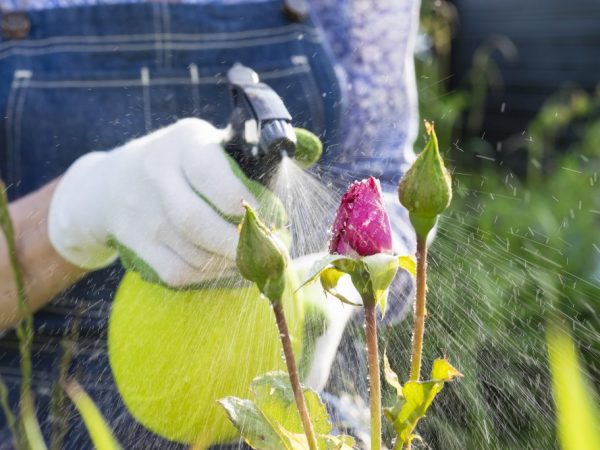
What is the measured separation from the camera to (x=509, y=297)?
4.94ft

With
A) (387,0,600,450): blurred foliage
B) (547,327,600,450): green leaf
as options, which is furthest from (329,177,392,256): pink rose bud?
(387,0,600,450): blurred foliage

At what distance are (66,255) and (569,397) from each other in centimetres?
64

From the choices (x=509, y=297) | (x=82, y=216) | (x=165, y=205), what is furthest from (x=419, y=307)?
(x=509, y=297)

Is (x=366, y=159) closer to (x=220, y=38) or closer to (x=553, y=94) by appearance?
(x=220, y=38)

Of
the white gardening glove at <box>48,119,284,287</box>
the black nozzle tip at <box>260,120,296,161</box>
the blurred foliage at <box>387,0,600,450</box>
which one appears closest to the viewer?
the black nozzle tip at <box>260,120,296,161</box>

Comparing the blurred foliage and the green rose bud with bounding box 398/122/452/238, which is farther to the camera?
the blurred foliage

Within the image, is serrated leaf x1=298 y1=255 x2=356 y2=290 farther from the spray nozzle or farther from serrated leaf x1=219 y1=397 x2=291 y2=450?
the spray nozzle

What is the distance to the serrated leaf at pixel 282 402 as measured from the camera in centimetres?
42

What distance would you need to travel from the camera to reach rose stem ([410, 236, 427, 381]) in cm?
40

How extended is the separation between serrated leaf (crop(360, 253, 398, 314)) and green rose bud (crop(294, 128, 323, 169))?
29cm

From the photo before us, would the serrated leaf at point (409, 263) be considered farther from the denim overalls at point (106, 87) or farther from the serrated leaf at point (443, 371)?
the denim overalls at point (106, 87)

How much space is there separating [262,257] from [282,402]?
89mm

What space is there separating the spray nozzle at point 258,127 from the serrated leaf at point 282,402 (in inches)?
8.6

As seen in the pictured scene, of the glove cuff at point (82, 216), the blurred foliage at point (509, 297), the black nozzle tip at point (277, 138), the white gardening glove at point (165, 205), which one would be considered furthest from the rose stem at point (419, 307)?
the glove cuff at point (82, 216)
